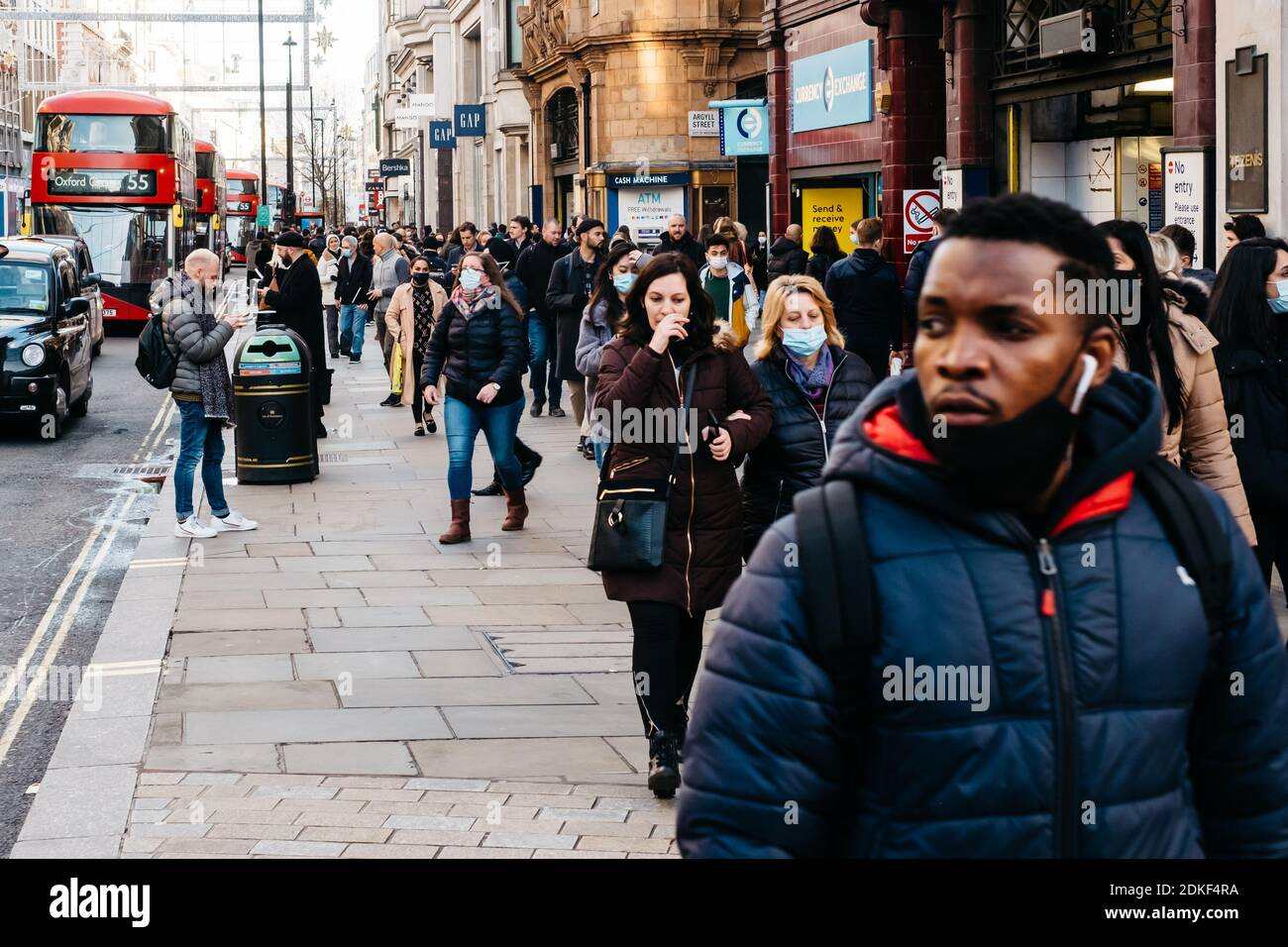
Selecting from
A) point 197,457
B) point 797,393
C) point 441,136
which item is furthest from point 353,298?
point 441,136

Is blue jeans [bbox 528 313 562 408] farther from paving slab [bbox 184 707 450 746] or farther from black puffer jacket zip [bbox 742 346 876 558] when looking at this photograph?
black puffer jacket zip [bbox 742 346 876 558]

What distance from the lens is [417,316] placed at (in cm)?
1677

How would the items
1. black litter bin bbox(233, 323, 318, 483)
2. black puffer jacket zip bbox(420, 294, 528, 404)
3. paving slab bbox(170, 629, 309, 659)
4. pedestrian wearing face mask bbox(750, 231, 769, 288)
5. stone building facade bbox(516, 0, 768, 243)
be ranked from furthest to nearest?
1. stone building facade bbox(516, 0, 768, 243)
2. pedestrian wearing face mask bbox(750, 231, 769, 288)
3. black litter bin bbox(233, 323, 318, 483)
4. black puffer jacket zip bbox(420, 294, 528, 404)
5. paving slab bbox(170, 629, 309, 659)

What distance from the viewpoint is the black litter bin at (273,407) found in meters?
13.5

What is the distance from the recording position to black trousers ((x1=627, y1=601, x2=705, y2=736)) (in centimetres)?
607

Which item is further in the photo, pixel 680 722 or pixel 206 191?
pixel 206 191

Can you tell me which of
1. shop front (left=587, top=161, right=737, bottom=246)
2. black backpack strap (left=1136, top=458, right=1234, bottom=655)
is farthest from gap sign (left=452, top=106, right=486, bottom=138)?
black backpack strap (left=1136, top=458, right=1234, bottom=655)

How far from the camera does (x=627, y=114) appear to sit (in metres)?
35.7

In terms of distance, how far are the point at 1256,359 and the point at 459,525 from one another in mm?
5294

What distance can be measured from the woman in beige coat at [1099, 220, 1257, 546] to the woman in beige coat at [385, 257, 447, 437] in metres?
11.2

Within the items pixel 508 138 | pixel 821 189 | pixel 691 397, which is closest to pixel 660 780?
pixel 691 397
